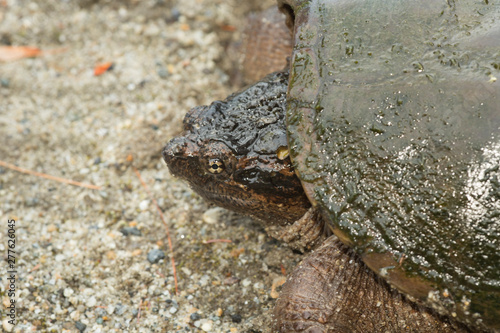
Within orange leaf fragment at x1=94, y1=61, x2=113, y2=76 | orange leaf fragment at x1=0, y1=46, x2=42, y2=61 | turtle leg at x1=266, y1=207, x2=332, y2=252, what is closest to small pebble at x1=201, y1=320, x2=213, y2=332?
turtle leg at x1=266, y1=207, x2=332, y2=252

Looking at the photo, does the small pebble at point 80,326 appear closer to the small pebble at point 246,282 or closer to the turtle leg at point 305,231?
the small pebble at point 246,282

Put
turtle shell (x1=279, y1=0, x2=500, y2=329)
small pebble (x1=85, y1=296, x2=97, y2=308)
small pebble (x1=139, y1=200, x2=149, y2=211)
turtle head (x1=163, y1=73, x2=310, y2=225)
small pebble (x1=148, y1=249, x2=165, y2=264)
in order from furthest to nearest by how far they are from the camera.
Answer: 1. small pebble (x1=139, y1=200, x2=149, y2=211)
2. small pebble (x1=148, y1=249, x2=165, y2=264)
3. small pebble (x1=85, y1=296, x2=97, y2=308)
4. turtle head (x1=163, y1=73, x2=310, y2=225)
5. turtle shell (x1=279, y1=0, x2=500, y2=329)

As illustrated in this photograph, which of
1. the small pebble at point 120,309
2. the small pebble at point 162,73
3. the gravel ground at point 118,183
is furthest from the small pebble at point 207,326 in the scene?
the small pebble at point 162,73

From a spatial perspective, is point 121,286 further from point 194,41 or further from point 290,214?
point 194,41

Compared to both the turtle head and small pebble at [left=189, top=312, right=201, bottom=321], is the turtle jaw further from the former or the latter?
small pebble at [left=189, top=312, right=201, bottom=321]

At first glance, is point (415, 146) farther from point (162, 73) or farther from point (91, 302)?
point (162, 73)

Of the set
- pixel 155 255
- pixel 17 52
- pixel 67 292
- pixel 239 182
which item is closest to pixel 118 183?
pixel 155 255
